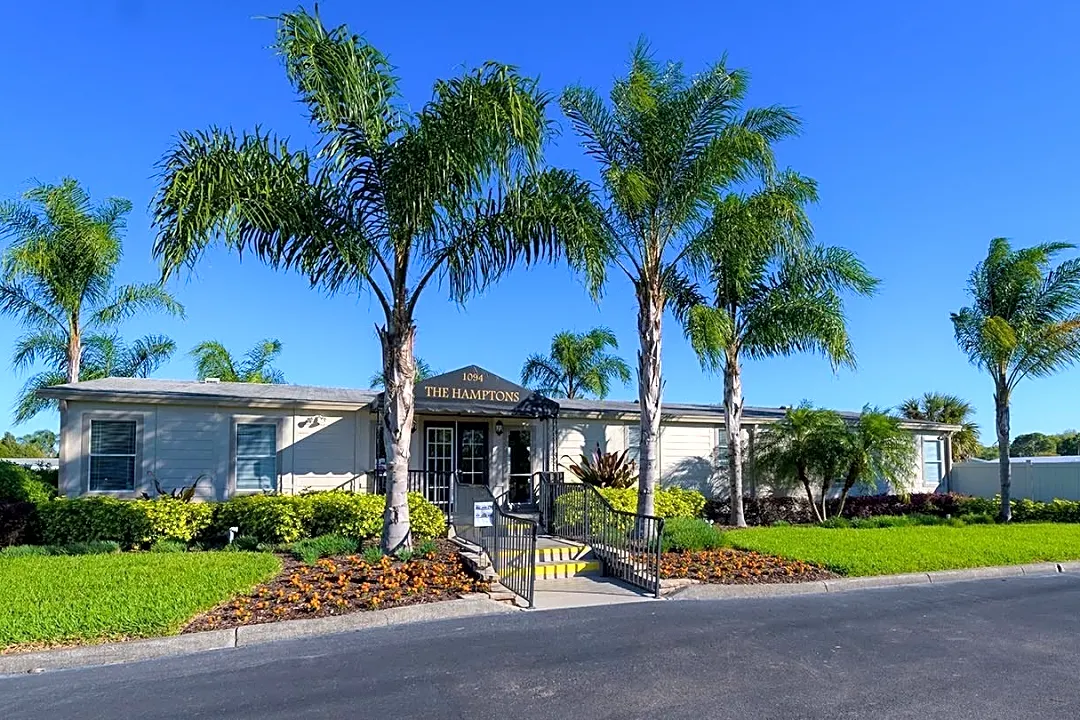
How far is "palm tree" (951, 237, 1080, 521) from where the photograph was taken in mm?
19656

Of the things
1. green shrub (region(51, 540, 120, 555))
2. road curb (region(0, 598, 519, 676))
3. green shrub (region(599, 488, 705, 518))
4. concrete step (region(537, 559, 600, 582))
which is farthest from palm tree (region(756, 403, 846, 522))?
green shrub (region(51, 540, 120, 555))

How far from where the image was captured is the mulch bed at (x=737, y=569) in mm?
11047

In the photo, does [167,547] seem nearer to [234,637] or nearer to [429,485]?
[429,485]

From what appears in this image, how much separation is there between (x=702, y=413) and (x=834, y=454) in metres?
3.30

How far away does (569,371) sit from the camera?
1403 inches

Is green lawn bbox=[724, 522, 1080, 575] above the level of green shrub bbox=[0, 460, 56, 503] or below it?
below

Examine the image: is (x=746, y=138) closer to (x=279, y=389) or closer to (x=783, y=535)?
(x=783, y=535)

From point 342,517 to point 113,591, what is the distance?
4823mm

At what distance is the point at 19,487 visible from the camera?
52.0 feet

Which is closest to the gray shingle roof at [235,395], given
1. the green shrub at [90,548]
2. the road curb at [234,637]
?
the green shrub at [90,548]

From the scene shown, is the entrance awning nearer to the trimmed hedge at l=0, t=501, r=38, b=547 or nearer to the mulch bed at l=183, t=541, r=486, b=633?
the mulch bed at l=183, t=541, r=486, b=633

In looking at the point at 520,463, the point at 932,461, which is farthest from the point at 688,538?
the point at 932,461

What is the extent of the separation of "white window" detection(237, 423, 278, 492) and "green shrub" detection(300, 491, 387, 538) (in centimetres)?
278

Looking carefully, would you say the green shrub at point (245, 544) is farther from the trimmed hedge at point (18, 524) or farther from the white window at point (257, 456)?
the trimmed hedge at point (18, 524)
